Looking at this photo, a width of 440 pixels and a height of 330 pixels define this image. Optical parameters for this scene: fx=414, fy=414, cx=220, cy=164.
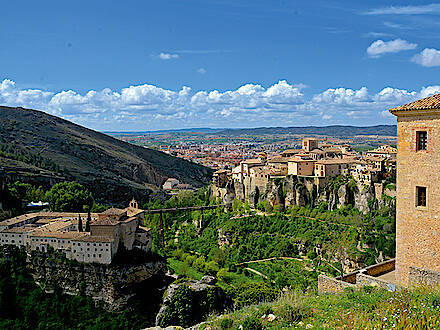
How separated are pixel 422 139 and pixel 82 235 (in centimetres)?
2571

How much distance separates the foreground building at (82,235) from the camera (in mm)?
29906

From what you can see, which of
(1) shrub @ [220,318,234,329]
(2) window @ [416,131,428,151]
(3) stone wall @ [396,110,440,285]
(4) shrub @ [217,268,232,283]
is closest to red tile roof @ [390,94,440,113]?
(3) stone wall @ [396,110,440,285]

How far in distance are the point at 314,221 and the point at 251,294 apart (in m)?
15.6

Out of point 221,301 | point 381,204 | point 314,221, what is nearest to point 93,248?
point 221,301

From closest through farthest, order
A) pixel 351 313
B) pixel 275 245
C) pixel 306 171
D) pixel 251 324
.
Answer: pixel 351 313, pixel 251 324, pixel 275 245, pixel 306 171

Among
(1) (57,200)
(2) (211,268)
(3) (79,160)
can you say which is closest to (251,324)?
(2) (211,268)

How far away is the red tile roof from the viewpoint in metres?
11.1

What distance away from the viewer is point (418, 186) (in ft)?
37.9

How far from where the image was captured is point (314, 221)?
4166 centimetres

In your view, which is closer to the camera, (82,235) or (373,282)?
(373,282)

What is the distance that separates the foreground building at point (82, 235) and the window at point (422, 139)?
23.3m

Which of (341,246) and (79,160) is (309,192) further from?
(79,160)

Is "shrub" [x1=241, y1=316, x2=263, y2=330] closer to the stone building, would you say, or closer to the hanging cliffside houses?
the hanging cliffside houses

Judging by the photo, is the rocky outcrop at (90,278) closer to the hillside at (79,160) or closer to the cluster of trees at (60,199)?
the cluster of trees at (60,199)
